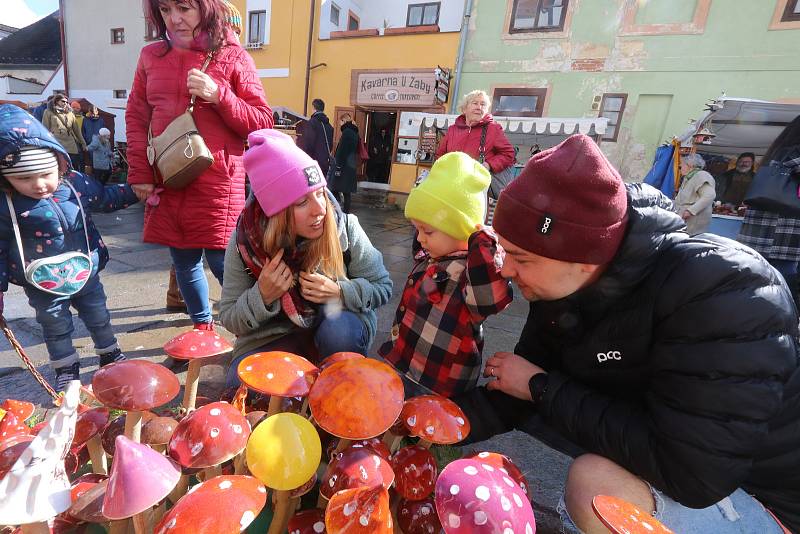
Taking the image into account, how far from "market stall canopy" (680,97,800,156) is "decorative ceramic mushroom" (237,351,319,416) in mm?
6349

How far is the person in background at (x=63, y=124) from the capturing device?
6664mm

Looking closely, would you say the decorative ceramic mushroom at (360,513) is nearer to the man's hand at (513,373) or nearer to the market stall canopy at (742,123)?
the man's hand at (513,373)

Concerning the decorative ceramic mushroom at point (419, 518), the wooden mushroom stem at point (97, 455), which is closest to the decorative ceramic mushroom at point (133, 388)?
the wooden mushroom stem at point (97, 455)

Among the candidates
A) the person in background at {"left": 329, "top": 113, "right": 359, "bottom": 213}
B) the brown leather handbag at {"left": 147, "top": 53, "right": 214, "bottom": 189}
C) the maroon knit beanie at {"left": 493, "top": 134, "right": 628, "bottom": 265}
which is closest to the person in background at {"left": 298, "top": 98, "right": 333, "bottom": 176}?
the person in background at {"left": 329, "top": 113, "right": 359, "bottom": 213}

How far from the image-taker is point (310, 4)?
1090 cm

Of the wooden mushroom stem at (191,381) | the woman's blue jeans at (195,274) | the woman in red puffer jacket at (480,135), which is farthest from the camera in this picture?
the woman in red puffer jacket at (480,135)

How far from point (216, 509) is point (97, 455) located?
0.64m

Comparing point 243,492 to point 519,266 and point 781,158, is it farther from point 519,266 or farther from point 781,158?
point 781,158

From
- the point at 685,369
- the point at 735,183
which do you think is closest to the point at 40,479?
the point at 685,369

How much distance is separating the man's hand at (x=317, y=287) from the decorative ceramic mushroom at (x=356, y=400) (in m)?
0.74

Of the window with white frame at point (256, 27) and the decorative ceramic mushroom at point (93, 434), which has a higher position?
the window with white frame at point (256, 27)

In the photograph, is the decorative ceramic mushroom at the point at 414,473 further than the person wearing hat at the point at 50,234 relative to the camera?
No

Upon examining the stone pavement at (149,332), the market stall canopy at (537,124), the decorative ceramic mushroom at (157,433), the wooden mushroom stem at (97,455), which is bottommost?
the stone pavement at (149,332)

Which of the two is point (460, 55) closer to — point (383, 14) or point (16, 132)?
point (383, 14)
